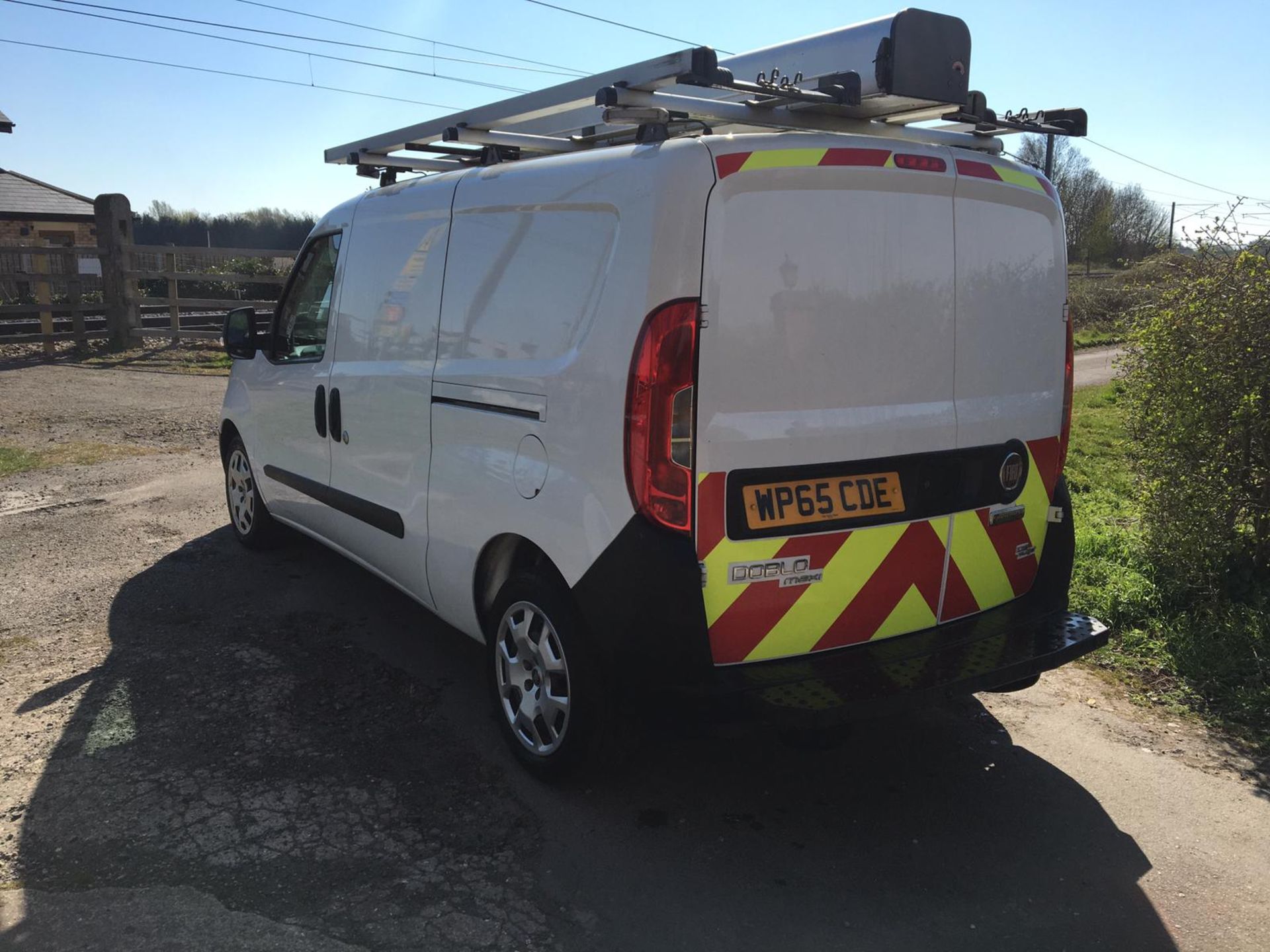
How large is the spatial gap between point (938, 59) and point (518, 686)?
8.47ft

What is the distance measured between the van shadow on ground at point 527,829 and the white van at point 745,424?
390 mm

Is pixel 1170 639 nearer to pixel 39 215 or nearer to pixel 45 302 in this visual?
pixel 45 302

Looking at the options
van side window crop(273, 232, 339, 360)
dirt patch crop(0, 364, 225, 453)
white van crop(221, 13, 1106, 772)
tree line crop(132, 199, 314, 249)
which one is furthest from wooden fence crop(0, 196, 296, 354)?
tree line crop(132, 199, 314, 249)

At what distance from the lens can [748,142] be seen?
2895mm

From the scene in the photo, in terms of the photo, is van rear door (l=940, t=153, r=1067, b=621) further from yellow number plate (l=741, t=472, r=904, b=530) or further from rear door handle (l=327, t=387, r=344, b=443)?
rear door handle (l=327, t=387, r=344, b=443)

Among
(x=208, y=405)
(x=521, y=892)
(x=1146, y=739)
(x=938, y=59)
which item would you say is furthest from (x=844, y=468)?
(x=208, y=405)

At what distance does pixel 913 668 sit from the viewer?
10.3 feet

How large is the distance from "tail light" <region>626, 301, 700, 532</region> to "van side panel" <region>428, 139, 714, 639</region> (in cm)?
4

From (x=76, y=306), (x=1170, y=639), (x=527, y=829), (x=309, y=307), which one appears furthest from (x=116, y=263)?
(x=1170, y=639)

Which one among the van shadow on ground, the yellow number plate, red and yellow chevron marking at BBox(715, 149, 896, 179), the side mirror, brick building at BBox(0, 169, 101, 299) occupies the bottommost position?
the van shadow on ground

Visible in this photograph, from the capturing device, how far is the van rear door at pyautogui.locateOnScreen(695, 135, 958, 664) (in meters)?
2.89

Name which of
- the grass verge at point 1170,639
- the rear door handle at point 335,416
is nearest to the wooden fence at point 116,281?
the rear door handle at point 335,416

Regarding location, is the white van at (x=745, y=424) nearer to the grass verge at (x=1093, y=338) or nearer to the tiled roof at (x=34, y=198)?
the grass verge at (x=1093, y=338)

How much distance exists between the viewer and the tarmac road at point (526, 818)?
9.04 feet
